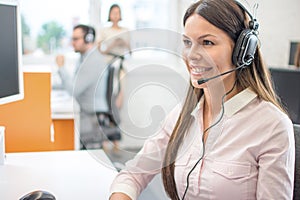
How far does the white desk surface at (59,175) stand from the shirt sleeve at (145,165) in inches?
1.8

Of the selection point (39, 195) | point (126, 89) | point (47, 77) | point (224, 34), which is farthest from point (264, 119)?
point (47, 77)

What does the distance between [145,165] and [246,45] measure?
40cm

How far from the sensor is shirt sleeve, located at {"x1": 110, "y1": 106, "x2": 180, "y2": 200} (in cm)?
94

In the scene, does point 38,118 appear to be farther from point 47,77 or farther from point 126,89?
point 126,89

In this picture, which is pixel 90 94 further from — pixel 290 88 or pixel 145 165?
pixel 290 88

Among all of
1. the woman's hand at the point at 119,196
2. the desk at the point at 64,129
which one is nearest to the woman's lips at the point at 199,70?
the woman's hand at the point at 119,196

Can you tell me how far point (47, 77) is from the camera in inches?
60.2

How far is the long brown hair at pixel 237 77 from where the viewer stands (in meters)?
0.90

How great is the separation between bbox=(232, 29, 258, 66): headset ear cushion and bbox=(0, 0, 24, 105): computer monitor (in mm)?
715

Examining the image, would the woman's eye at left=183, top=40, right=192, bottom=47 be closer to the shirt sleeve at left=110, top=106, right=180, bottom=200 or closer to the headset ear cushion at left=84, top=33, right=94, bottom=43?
the shirt sleeve at left=110, top=106, right=180, bottom=200

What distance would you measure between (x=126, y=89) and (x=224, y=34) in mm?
301

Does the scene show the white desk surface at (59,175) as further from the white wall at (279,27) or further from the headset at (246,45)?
the white wall at (279,27)

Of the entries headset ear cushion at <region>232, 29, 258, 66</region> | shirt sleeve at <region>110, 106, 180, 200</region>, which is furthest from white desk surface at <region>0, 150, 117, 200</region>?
headset ear cushion at <region>232, 29, 258, 66</region>

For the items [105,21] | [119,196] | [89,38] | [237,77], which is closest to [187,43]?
[237,77]
